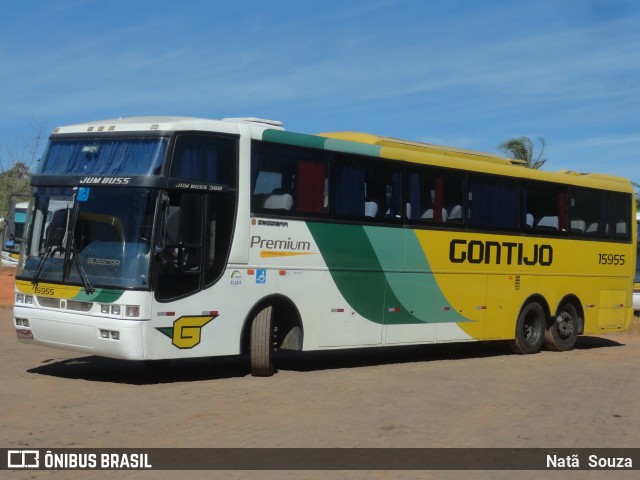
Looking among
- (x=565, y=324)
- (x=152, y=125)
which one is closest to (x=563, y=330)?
(x=565, y=324)

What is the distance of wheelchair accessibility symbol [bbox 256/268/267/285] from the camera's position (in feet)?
45.1

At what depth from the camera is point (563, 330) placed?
65.3ft

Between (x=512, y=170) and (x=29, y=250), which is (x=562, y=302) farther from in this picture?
(x=29, y=250)

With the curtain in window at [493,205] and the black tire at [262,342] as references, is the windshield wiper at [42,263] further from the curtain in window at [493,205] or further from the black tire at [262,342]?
the curtain in window at [493,205]

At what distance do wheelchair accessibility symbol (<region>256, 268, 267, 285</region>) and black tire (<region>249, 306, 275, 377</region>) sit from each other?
0.39 metres

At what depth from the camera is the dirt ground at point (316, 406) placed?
9155mm

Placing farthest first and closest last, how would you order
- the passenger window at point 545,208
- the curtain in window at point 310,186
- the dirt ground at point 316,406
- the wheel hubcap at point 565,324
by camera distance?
the wheel hubcap at point 565,324, the passenger window at point 545,208, the curtain in window at point 310,186, the dirt ground at point 316,406

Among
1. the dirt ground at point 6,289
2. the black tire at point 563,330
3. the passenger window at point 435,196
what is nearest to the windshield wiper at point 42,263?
the passenger window at point 435,196

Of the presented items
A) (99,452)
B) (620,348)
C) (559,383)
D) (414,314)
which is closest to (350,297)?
(414,314)

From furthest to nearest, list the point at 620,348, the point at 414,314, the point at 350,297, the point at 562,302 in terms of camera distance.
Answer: the point at 620,348, the point at 562,302, the point at 414,314, the point at 350,297

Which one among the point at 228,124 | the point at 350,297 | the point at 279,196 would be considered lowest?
the point at 350,297

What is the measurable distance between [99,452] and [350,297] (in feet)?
23.6

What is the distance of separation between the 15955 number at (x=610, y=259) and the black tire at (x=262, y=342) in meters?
9.13

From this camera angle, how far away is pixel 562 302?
19.8m
